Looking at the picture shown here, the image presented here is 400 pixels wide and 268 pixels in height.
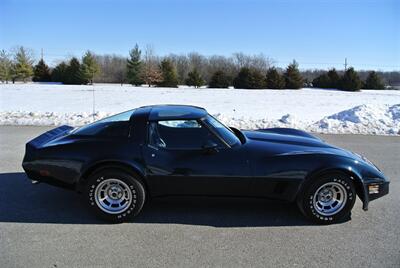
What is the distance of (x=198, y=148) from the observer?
4141mm

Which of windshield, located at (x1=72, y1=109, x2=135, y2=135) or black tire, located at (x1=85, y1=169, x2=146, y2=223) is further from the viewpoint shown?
windshield, located at (x1=72, y1=109, x2=135, y2=135)

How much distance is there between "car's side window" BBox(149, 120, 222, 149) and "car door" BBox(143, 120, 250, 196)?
1 cm

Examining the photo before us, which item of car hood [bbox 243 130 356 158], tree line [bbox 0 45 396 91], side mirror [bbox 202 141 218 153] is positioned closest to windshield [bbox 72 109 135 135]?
side mirror [bbox 202 141 218 153]

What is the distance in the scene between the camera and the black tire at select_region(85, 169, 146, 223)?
4086 millimetres

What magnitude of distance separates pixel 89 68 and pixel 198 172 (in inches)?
2019

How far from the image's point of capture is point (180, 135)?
14.1 feet

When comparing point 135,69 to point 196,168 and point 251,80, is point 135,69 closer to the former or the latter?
point 251,80

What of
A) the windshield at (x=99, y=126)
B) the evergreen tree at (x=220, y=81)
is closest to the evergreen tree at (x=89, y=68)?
the evergreen tree at (x=220, y=81)

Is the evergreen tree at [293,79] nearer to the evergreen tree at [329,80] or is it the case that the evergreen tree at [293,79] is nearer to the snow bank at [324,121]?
the evergreen tree at [329,80]

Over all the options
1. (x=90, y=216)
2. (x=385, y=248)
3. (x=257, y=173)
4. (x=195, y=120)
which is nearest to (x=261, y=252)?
(x=257, y=173)

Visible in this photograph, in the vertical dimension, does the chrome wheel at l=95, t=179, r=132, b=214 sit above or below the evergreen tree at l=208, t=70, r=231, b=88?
below

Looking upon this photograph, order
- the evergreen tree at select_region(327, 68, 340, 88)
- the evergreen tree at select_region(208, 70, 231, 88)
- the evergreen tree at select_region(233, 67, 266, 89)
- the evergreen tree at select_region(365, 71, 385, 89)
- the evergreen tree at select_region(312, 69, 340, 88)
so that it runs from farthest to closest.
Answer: the evergreen tree at select_region(365, 71, 385, 89), the evergreen tree at select_region(312, 69, 340, 88), the evergreen tree at select_region(327, 68, 340, 88), the evergreen tree at select_region(208, 70, 231, 88), the evergreen tree at select_region(233, 67, 266, 89)

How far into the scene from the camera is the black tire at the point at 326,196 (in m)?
4.07

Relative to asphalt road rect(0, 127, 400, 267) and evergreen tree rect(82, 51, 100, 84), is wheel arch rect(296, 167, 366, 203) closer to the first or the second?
asphalt road rect(0, 127, 400, 267)
